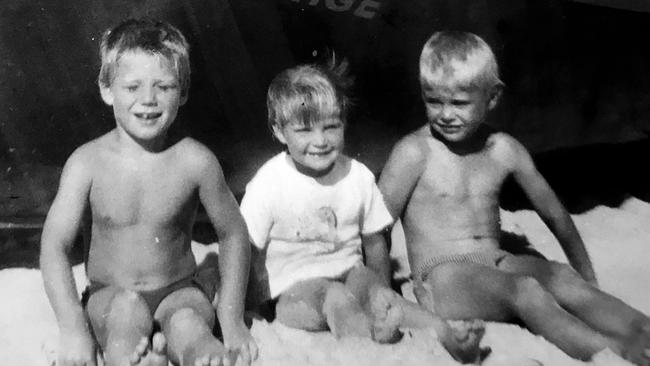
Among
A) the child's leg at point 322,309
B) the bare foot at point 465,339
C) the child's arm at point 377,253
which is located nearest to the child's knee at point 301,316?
the child's leg at point 322,309

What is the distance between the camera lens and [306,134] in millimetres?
3127

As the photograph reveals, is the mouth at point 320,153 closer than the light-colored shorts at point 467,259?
Yes

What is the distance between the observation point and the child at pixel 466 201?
10.3ft

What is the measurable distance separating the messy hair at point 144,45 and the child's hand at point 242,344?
89 centimetres

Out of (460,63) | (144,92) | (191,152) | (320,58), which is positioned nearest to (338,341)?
(191,152)

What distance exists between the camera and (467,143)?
3.50 m

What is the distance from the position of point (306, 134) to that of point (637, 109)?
2712 mm

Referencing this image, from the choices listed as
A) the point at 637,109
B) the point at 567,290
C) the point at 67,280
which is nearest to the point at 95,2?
the point at 67,280

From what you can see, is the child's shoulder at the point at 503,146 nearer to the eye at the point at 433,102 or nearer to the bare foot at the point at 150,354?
the eye at the point at 433,102

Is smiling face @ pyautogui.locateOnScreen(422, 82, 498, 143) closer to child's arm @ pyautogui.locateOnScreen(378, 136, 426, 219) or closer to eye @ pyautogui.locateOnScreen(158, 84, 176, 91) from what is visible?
child's arm @ pyautogui.locateOnScreen(378, 136, 426, 219)

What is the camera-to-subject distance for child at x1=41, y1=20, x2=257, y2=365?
2832 millimetres

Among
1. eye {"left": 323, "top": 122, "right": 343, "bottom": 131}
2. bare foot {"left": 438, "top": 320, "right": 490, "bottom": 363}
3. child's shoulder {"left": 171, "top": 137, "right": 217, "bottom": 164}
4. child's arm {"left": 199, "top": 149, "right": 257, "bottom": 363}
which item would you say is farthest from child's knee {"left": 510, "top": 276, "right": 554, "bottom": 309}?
child's shoulder {"left": 171, "top": 137, "right": 217, "bottom": 164}

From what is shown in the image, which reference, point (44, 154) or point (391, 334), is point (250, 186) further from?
point (44, 154)

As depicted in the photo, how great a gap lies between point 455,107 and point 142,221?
131 centimetres
